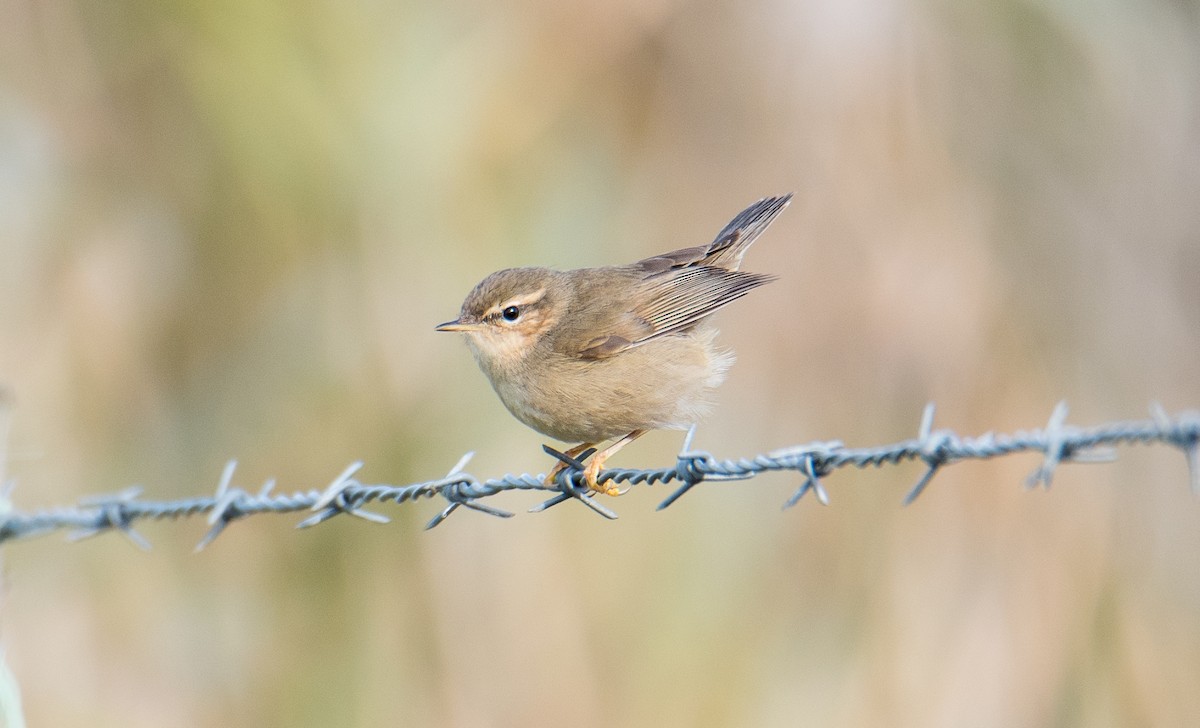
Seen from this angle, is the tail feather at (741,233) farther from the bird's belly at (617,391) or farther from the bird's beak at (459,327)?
the bird's beak at (459,327)

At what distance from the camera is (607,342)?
14.0 ft

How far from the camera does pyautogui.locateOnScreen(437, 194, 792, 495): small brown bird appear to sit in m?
4.10

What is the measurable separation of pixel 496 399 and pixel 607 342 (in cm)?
151

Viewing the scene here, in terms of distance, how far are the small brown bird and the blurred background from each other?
1216 mm

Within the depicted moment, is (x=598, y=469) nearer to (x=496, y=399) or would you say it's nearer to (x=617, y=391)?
(x=617, y=391)

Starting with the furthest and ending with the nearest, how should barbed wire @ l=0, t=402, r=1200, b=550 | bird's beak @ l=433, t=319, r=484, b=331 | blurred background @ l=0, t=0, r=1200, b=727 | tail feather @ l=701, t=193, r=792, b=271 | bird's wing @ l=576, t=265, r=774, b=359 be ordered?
blurred background @ l=0, t=0, r=1200, b=727
tail feather @ l=701, t=193, r=792, b=271
bird's beak @ l=433, t=319, r=484, b=331
bird's wing @ l=576, t=265, r=774, b=359
barbed wire @ l=0, t=402, r=1200, b=550

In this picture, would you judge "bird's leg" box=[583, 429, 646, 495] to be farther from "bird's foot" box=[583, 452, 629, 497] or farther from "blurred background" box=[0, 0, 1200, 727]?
"blurred background" box=[0, 0, 1200, 727]

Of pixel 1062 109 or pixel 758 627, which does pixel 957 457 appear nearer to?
pixel 758 627

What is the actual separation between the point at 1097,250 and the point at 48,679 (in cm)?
558

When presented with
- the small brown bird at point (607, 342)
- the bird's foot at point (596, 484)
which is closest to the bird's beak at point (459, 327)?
the small brown bird at point (607, 342)

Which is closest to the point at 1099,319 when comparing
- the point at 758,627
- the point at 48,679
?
the point at 758,627

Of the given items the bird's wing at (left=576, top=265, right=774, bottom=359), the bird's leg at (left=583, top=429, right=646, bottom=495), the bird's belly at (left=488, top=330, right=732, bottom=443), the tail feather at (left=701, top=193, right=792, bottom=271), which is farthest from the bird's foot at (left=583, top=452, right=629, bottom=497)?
the tail feather at (left=701, top=193, right=792, bottom=271)

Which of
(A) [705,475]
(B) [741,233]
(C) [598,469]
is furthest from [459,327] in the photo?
(A) [705,475]

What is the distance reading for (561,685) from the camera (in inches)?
225
